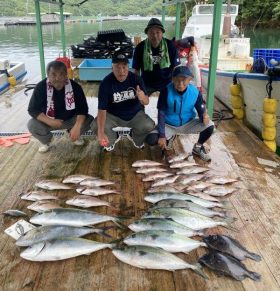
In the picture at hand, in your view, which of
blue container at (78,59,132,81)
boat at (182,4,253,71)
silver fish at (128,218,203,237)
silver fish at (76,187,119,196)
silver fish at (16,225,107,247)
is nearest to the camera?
silver fish at (16,225,107,247)

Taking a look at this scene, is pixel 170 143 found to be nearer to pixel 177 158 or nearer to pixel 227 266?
pixel 177 158

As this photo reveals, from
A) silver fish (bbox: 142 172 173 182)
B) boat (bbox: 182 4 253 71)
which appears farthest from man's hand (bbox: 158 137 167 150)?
boat (bbox: 182 4 253 71)

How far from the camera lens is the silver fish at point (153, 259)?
2303mm

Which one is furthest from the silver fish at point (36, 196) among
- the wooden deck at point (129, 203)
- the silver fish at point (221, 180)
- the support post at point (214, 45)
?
the support post at point (214, 45)

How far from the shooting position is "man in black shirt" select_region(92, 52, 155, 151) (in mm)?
3963

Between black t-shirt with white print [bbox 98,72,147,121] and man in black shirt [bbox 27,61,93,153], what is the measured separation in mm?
333

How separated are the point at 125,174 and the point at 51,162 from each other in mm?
1020

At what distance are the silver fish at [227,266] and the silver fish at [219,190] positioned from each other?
3.28 feet

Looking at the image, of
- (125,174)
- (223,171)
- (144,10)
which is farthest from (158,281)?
(144,10)

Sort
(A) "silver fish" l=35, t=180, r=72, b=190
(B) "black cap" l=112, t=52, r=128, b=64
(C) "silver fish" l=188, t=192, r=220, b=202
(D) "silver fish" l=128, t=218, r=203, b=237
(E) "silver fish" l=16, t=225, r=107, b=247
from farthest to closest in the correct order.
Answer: (B) "black cap" l=112, t=52, r=128, b=64, (A) "silver fish" l=35, t=180, r=72, b=190, (C) "silver fish" l=188, t=192, r=220, b=202, (D) "silver fish" l=128, t=218, r=203, b=237, (E) "silver fish" l=16, t=225, r=107, b=247

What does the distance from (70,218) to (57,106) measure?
1868 millimetres

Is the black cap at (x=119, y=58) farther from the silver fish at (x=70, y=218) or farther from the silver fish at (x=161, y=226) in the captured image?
the silver fish at (x=161, y=226)

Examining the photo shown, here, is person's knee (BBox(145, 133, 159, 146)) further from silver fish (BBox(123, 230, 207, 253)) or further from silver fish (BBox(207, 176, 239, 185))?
silver fish (BBox(123, 230, 207, 253))

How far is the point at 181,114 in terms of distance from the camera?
13.9 feet
